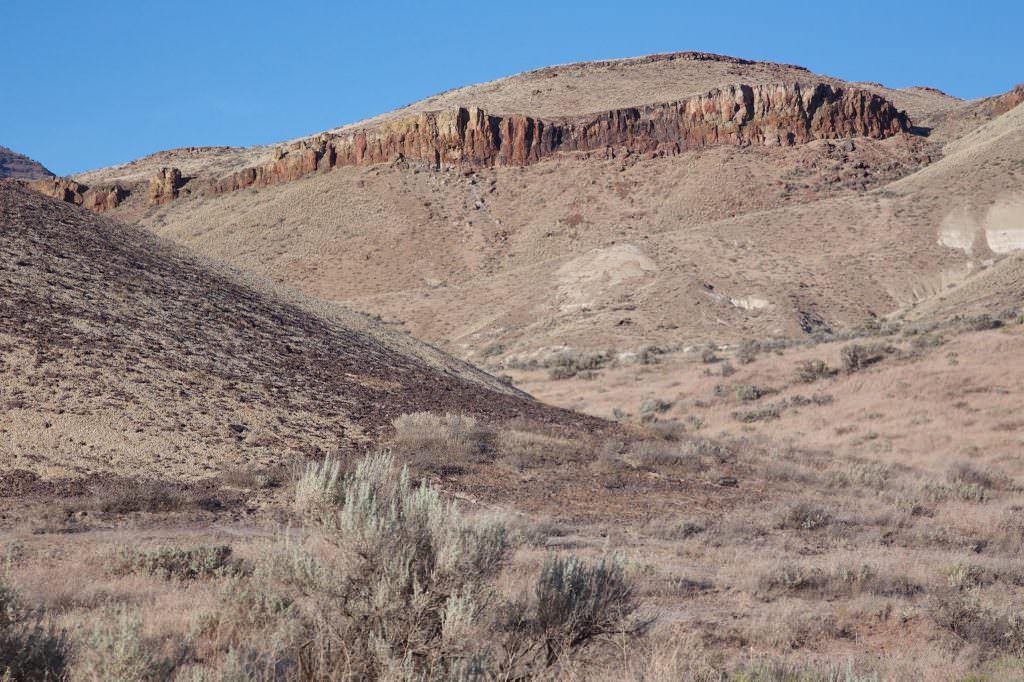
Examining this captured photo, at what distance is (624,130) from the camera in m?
73.6

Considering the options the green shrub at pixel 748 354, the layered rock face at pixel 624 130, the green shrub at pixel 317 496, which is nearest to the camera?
the green shrub at pixel 317 496

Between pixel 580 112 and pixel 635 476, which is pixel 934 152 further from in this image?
pixel 635 476

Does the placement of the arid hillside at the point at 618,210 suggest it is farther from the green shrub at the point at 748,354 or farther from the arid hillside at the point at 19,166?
the arid hillside at the point at 19,166

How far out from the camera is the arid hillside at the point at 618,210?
162ft

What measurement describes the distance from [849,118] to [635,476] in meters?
65.3

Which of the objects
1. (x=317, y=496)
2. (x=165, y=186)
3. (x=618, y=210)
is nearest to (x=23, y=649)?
(x=317, y=496)

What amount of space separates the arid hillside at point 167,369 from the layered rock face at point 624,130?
165 ft

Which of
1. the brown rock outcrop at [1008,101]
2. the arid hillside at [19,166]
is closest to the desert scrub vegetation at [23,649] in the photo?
the brown rock outcrop at [1008,101]

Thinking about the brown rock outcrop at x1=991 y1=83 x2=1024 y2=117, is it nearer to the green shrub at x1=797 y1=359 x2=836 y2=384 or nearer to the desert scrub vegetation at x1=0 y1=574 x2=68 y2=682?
the green shrub at x1=797 y1=359 x2=836 y2=384

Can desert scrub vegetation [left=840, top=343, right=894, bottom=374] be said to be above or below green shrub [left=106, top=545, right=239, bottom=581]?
above

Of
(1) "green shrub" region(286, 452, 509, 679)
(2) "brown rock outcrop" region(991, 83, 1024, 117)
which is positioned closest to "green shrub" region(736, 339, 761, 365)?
(1) "green shrub" region(286, 452, 509, 679)

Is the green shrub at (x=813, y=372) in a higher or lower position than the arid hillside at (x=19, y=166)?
lower

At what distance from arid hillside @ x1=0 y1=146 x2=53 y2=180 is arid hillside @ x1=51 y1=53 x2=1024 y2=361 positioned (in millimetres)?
36600

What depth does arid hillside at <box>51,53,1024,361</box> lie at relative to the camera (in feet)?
162
